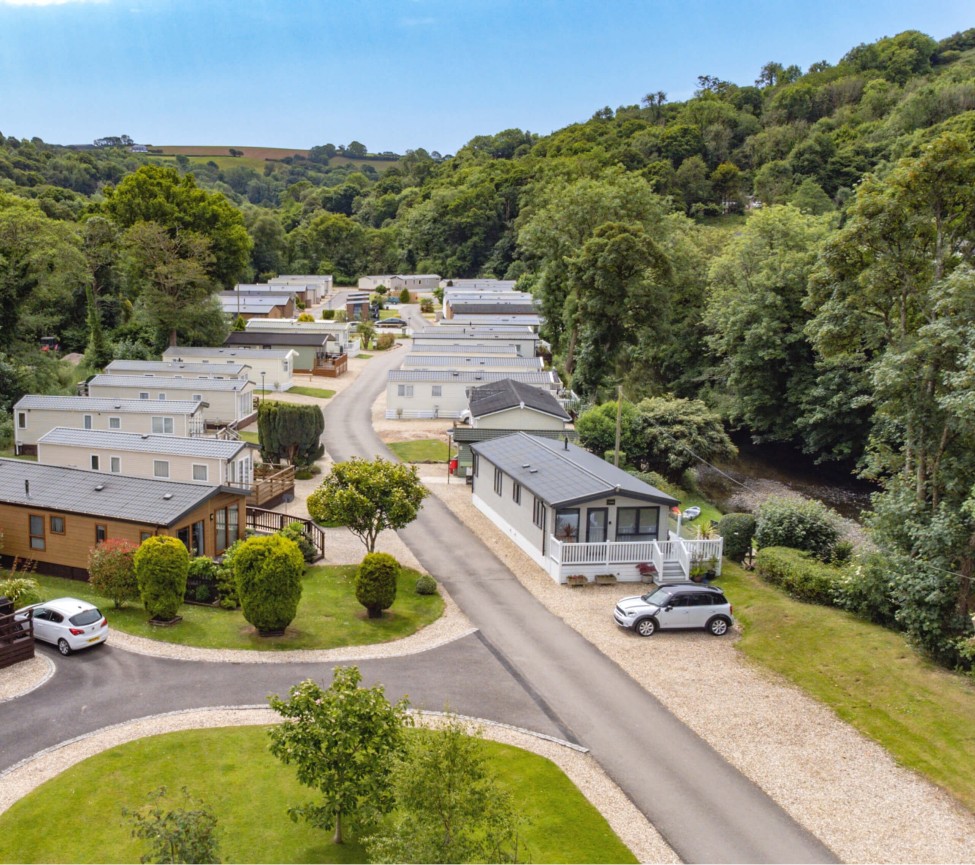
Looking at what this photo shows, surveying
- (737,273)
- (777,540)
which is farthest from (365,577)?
(737,273)

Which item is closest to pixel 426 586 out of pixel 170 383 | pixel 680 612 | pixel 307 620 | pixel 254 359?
pixel 307 620

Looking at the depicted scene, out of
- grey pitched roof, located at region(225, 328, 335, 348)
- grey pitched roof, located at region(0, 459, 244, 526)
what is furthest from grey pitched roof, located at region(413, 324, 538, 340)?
grey pitched roof, located at region(0, 459, 244, 526)

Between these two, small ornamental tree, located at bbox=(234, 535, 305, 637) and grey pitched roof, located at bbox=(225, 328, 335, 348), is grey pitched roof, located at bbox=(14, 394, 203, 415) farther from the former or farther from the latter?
grey pitched roof, located at bbox=(225, 328, 335, 348)

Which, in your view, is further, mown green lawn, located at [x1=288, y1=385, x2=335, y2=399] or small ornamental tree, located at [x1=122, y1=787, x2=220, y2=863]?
mown green lawn, located at [x1=288, y1=385, x2=335, y2=399]

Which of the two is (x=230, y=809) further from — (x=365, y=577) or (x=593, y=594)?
(x=593, y=594)

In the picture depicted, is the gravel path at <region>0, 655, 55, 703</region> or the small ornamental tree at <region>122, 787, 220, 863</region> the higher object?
the small ornamental tree at <region>122, 787, 220, 863</region>

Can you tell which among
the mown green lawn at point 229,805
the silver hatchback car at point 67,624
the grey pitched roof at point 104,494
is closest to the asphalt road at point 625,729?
the mown green lawn at point 229,805

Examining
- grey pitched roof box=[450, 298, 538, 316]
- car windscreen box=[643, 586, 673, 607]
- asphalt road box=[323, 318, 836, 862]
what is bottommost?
asphalt road box=[323, 318, 836, 862]

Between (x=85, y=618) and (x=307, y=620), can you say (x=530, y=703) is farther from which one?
(x=85, y=618)
